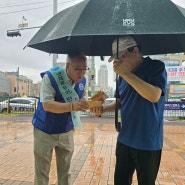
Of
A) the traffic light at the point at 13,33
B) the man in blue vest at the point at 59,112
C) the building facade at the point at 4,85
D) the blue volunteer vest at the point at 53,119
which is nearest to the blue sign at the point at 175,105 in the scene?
the traffic light at the point at 13,33

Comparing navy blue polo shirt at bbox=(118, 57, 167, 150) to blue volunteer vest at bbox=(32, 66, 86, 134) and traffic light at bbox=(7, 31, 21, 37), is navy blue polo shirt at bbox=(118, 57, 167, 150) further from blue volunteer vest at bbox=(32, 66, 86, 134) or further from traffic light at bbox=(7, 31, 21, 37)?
traffic light at bbox=(7, 31, 21, 37)

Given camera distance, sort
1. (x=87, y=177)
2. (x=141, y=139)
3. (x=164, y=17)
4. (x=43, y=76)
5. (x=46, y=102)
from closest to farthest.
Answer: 1. (x=164, y=17)
2. (x=141, y=139)
3. (x=46, y=102)
4. (x=43, y=76)
5. (x=87, y=177)

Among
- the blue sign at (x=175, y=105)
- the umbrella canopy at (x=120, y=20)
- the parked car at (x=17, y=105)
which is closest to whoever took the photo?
the umbrella canopy at (x=120, y=20)

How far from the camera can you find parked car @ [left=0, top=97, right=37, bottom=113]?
60.7ft

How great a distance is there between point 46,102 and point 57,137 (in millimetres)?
446

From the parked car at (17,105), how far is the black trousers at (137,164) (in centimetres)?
1652

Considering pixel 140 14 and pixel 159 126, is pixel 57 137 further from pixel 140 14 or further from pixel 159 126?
pixel 140 14

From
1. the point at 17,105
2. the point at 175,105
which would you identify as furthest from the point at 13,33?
the point at 175,105

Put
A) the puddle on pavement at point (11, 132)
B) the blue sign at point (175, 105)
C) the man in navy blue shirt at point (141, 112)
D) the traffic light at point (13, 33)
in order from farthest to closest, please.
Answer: the blue sign at point (175, 105), the traffic light at point (13, 33), the puddle on pavement at point (11, 132), the man in navy blue shirt at point (141, 112)

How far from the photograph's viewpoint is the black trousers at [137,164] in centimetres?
209

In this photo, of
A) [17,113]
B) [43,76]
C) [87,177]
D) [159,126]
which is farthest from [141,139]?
[17,113]

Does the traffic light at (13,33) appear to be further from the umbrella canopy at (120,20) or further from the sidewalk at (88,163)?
the umbrella canopy at (120,20)

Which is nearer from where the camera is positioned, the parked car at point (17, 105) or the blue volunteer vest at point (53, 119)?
the blue volunteer vest at point (53, 119)

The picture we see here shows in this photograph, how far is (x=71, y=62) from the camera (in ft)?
8.03
